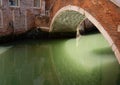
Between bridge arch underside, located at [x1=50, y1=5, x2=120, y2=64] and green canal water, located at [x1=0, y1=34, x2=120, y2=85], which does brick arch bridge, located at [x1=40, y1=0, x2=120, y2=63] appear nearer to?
bridge arch underside, located at [x1=50, y1=5, x2=120, y2=64]

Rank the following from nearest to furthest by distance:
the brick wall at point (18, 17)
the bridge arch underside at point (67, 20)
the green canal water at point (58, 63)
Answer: the green canal water at point (58, 63) < the bridge arch underside at point (67, 20) < the brick wall at point (18, 17)

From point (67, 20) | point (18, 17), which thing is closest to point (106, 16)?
point (67, 20)

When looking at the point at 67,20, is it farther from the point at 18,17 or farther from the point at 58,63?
the point at 58,63

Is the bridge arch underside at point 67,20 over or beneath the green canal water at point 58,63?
over

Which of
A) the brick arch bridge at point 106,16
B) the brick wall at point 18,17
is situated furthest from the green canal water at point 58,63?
the brick arch bridge at point 106,16

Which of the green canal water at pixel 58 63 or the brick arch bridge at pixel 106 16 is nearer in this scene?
the brick arch bridge at pixel 106 16

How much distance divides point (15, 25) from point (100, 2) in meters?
3.84

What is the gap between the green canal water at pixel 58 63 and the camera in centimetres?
467

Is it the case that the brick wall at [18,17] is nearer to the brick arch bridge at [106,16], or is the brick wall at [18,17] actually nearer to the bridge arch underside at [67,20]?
the bridge arch underside at [67,20]

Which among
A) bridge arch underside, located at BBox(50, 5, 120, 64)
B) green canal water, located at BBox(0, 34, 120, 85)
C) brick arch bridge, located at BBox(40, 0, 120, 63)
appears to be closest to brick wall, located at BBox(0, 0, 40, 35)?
green canal water, located at BBox(0, 34, 120, 85)

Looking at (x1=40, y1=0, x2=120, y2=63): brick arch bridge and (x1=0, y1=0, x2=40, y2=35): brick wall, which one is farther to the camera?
(x1=0, y1=0, x2=40, y2=35): brick wall

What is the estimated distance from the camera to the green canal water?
4672 millimetres

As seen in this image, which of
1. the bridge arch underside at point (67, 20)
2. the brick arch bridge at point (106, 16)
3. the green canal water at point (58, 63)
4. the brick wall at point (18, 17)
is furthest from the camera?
the brick wall at point (18, 17)

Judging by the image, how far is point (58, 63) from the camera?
19.0 feet
